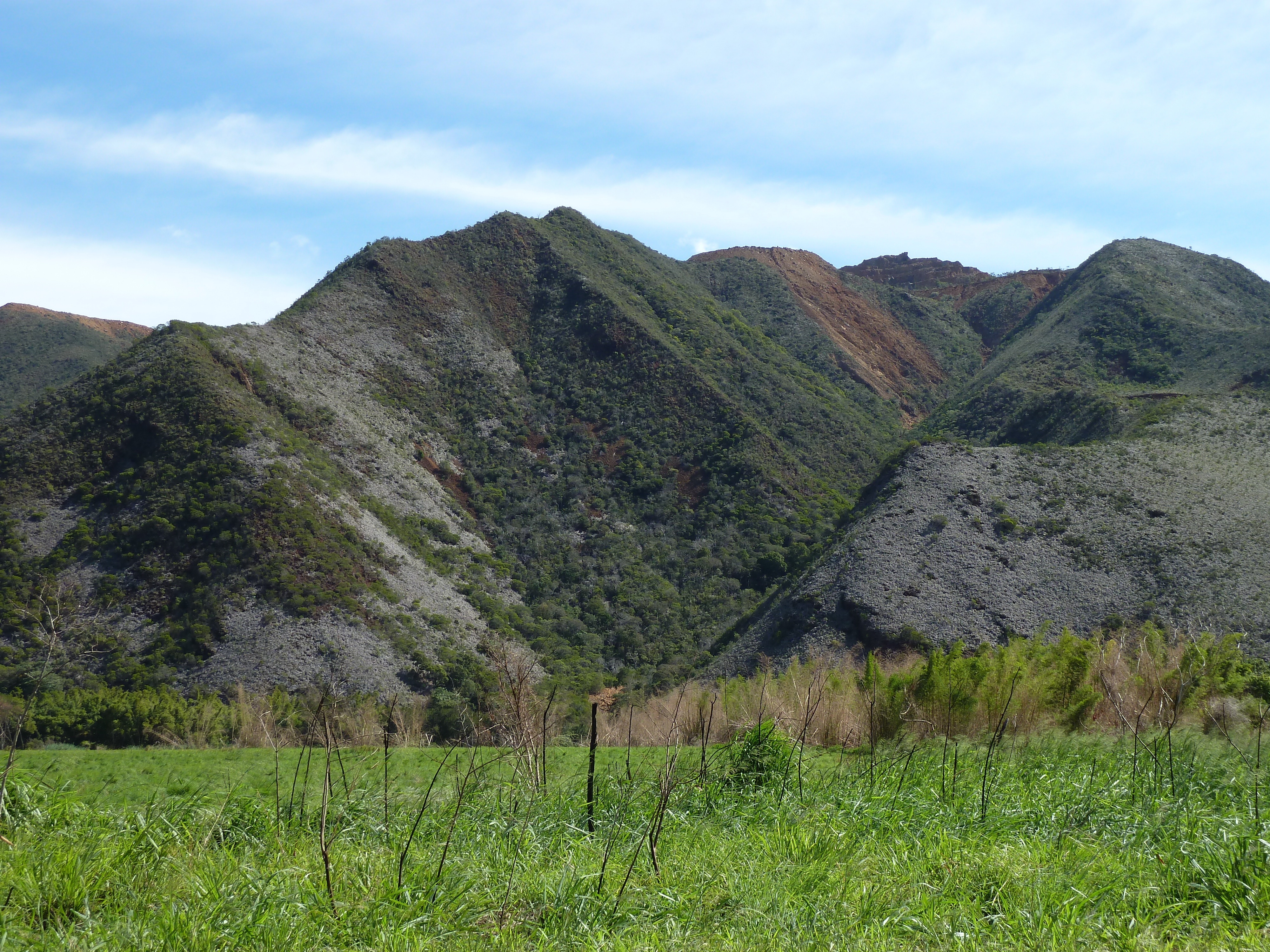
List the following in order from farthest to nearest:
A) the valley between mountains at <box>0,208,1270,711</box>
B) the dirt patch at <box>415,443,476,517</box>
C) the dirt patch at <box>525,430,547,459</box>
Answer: the dirt patch at <box>525,430,547,459</box> < the dirt patch at <box>415,443,476,517</box> < the valley between mountains at <box>0,208,1270,711</box>

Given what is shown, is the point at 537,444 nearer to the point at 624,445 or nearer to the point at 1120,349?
the point at 624,445

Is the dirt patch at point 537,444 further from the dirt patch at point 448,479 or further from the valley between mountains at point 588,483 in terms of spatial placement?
the dirt patch at point 448,479

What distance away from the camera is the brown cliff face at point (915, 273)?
404ft

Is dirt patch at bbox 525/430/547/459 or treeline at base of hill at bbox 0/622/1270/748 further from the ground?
dirt patch at bbox 525/430/547/459

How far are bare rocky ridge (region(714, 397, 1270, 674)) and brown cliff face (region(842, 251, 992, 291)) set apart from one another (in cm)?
9088

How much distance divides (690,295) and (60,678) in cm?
6074

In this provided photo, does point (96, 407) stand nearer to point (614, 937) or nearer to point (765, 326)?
point (614, 937)

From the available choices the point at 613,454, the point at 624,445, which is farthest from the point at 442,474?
the point at 624,445

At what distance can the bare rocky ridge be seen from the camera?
27031mm

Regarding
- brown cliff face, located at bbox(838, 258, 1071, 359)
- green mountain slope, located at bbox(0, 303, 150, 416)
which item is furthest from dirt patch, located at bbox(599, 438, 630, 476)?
brown cliff face, located at bbox(838, 258, 1071, 359)

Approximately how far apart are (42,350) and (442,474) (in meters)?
54.8

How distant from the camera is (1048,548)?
3061 centimetres

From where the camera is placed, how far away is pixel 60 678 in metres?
24.6

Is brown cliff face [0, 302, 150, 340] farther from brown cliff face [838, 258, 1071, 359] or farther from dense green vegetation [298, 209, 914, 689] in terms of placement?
brown cliff face [838, 258, 1071, 359]
